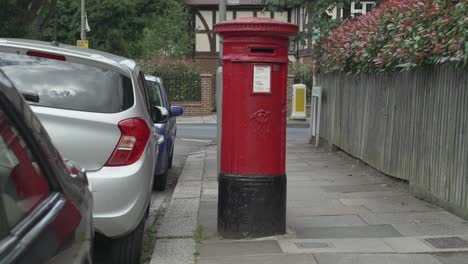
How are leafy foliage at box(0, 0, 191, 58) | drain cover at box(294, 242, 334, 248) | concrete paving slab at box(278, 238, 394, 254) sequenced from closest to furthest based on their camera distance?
concrete paving slab at box(278, 238, 394, 254) → drain cover at box(294, 242, 334, 248) → leafy foliage at box(0, 0, 191, 58)

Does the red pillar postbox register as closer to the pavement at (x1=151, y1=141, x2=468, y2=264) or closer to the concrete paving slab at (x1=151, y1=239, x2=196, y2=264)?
the pavement at (x1=151, y1=141, x2=468, y2=264)

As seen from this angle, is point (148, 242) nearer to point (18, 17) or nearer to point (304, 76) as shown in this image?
point (18, 17)

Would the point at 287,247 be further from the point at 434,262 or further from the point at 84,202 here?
the point at 84,202

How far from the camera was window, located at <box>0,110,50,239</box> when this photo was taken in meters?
2.02

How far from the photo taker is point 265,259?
5141 mm

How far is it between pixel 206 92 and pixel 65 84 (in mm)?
23506

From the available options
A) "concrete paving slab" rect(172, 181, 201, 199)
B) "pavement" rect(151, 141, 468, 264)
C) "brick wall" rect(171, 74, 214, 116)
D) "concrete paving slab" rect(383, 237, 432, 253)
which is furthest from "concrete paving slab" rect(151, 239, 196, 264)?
"brick wall" rect(171, 74, 214, 116)

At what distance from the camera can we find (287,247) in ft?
18.0

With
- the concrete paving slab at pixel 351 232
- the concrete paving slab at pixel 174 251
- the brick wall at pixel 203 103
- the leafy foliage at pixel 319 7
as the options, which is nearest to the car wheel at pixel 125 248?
the concrete paving slab at pixel 174 251

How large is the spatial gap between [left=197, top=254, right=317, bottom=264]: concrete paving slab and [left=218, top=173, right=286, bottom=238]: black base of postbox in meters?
0.56

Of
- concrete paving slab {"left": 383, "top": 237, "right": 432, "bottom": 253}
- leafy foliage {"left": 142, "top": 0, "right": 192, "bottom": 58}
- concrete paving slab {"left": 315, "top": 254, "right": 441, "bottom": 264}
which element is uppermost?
leafy foliage {"left": 142, "top": 0, "right": 192, "bottom": 58}

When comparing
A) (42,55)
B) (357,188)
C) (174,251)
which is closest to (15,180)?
(42,55)

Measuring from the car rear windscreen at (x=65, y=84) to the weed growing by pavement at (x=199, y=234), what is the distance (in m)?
1.64

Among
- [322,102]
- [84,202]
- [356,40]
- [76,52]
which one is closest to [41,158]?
[84,202]
